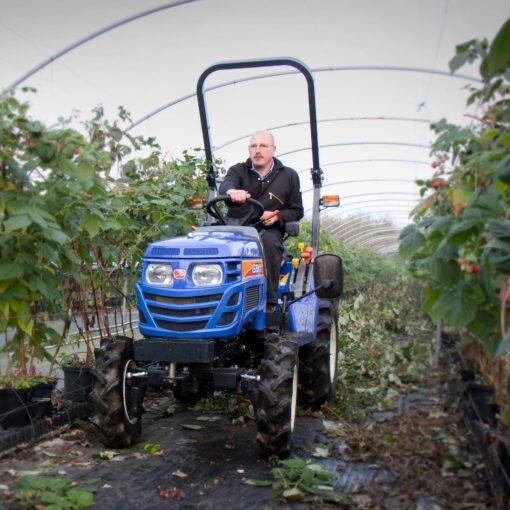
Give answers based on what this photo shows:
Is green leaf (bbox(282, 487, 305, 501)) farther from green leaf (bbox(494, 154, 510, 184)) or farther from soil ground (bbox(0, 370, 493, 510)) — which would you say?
green leaf (bbox(494, 154, 510, 184))

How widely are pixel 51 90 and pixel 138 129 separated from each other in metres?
2.50

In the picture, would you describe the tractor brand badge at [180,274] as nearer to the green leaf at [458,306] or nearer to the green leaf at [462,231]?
the green leaf at [458,306]

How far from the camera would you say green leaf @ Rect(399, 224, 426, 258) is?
311 cm

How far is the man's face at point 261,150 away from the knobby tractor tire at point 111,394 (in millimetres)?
1581

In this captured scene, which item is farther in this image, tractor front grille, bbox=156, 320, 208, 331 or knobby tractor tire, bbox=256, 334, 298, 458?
tractor front grille, bbox=156, 320, 208, 331

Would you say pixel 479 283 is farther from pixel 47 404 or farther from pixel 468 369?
pixel 47 404

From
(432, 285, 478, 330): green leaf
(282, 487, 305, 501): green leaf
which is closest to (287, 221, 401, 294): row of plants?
(282, 487, 305, 501): green leaf

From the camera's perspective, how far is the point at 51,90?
26.4 feet

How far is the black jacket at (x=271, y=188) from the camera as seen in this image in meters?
4.67

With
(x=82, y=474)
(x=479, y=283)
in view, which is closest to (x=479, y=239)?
(x=479, y=283)

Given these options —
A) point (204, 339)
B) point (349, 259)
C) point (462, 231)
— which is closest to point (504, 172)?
point (462, 231)

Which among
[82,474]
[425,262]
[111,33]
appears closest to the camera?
[425,262]

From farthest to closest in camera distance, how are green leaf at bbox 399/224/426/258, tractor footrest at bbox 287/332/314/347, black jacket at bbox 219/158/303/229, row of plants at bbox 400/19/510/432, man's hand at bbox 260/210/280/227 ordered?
black jacket at bbox 219/158/303/229
man's hand at bbox 260/210/280/227
tractor footrest at bbox 287/332/314/347
green leaf at bbox 399/224/426/258
row of plants at bbox 400/19/510/432

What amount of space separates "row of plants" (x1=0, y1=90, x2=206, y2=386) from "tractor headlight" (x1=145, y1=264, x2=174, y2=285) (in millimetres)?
380
